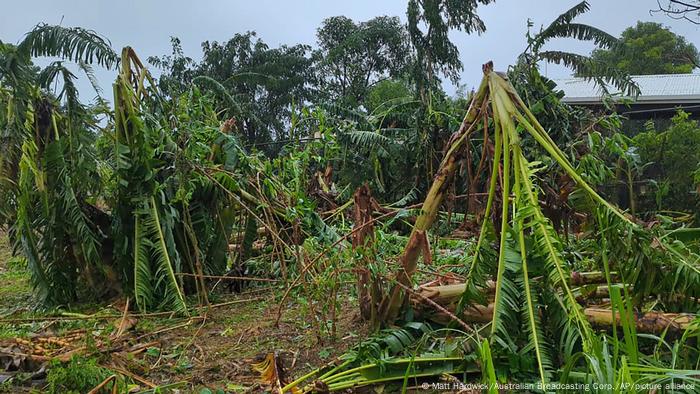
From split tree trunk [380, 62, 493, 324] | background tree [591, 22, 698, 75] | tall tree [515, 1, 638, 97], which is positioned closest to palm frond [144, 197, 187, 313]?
split tree trunk [380, 62, 493, 324]

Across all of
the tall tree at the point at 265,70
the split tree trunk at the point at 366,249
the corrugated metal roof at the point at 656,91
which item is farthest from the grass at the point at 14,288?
the tall tree at the point at 265,70

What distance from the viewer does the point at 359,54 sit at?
25297 mm

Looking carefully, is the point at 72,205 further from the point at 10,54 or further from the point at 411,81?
the point at 411,81

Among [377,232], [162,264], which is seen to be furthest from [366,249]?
[162,264]

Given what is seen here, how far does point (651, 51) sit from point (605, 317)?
25418 millimetres

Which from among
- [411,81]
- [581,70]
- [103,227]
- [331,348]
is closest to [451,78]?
[411,81]

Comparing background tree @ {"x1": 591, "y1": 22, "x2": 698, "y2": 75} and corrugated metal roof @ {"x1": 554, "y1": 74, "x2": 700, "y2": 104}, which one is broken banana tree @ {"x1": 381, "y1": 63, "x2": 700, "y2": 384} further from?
→ background tree @ {"x1": 591, "y1": 22, "x2": 698, "y2": 75}

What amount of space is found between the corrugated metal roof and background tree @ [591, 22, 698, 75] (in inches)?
330

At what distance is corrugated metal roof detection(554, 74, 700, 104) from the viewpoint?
1251 centimetres

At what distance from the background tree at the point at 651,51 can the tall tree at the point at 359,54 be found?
8472 millimetres

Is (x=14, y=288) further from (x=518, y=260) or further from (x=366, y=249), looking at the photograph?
(x=518, y=260)

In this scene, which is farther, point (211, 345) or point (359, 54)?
point (359, 54)

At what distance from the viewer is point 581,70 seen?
987 cm

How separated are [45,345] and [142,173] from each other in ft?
5.68
